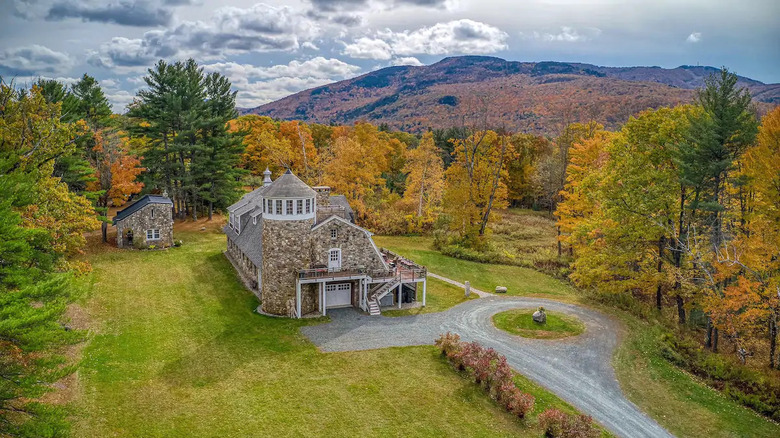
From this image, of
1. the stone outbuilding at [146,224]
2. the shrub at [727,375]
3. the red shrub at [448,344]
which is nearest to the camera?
the shrub at [727,375]

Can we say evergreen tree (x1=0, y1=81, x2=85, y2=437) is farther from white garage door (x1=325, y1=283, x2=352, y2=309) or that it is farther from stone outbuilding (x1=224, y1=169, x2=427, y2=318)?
white garage door (x1=325, y1=283, x2=352, y2=309)

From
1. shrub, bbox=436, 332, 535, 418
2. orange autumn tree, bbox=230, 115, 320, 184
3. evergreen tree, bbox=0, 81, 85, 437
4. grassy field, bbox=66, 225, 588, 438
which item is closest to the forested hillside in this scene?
evergreen tree, bbox=0, 81, 85, 437

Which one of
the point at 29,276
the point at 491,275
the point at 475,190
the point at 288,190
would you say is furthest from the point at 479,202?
the point at 29,276

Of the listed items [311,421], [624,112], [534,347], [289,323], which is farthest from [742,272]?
[624,112]

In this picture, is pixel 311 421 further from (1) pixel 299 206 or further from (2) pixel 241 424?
(1) pixel 299 206

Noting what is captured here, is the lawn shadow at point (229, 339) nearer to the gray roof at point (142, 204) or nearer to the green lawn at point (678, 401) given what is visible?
the gray roof at point (142, 204)

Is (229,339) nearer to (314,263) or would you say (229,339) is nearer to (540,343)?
(314,263)

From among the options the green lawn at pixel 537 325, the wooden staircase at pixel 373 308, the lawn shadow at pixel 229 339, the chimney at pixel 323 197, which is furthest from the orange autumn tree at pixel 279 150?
the green lawn at pixel 537 325
